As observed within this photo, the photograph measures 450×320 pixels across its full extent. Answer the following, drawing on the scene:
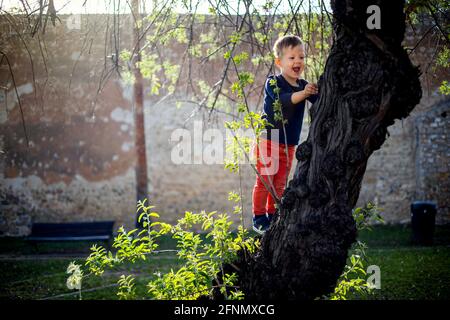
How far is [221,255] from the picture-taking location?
281cm

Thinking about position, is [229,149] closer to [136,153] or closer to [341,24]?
[341,24]

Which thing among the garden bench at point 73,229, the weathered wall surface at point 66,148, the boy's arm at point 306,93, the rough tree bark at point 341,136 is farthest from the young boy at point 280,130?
the weathered wall surface at point 66,148

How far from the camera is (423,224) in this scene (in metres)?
8.39

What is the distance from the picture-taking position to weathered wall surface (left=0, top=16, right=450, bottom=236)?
9.94m

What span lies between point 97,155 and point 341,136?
8.22 m

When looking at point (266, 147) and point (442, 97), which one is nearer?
point (266, 147)

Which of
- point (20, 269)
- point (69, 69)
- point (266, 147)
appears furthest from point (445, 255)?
point (69, 69)

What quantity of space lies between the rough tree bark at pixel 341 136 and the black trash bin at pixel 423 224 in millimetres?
6518

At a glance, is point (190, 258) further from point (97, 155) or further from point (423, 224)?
point (97, 155)

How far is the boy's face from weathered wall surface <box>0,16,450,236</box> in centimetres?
637

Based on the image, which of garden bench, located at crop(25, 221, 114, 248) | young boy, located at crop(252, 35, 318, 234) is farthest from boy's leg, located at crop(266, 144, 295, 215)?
garden bench, located at crop(25, 221, 114, 248)

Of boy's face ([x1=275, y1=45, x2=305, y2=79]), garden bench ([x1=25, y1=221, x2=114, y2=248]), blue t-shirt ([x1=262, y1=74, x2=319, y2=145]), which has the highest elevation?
boy's face ([x1=275, y1=45, x2=305, y2=79])

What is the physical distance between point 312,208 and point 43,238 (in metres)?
7.43

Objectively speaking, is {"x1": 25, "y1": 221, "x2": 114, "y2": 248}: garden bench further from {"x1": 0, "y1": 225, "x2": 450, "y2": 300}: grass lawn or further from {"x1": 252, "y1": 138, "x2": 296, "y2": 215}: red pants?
{"x1": 252, "y1": 138, "x2": 296, "y2": 215}: red pants
